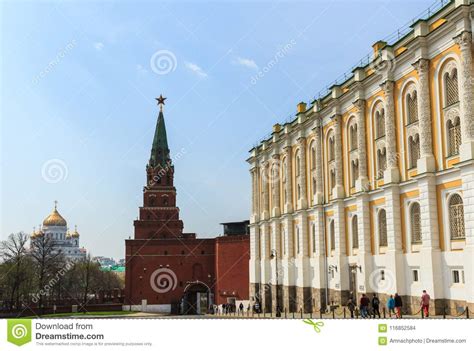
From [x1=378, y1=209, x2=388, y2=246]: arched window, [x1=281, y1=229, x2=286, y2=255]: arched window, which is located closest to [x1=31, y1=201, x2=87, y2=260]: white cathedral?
[x1=281, y1=229, x2=286, y2=255]: arched window

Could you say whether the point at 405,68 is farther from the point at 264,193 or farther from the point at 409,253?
the point at 264,193

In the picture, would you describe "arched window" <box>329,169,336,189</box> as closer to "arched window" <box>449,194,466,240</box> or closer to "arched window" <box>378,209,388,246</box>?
"arched window" <box>378,209,388,246</box>

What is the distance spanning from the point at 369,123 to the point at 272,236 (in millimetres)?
19337

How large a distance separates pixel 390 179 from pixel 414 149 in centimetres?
206

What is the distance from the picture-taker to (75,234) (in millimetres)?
136000

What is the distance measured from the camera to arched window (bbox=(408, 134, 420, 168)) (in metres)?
26.0

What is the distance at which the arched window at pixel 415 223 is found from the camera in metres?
25.6

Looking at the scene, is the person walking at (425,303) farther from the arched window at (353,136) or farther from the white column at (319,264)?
the white column at (319,264)

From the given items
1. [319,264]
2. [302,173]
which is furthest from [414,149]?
[302,173]

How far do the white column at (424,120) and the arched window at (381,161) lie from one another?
4.17 meters

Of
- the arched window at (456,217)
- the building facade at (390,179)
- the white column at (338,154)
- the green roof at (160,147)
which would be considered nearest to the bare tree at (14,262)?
the green roof at (160,147)

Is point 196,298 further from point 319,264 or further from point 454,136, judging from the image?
point 454,136

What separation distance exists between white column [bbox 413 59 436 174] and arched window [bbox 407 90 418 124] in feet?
3.98
